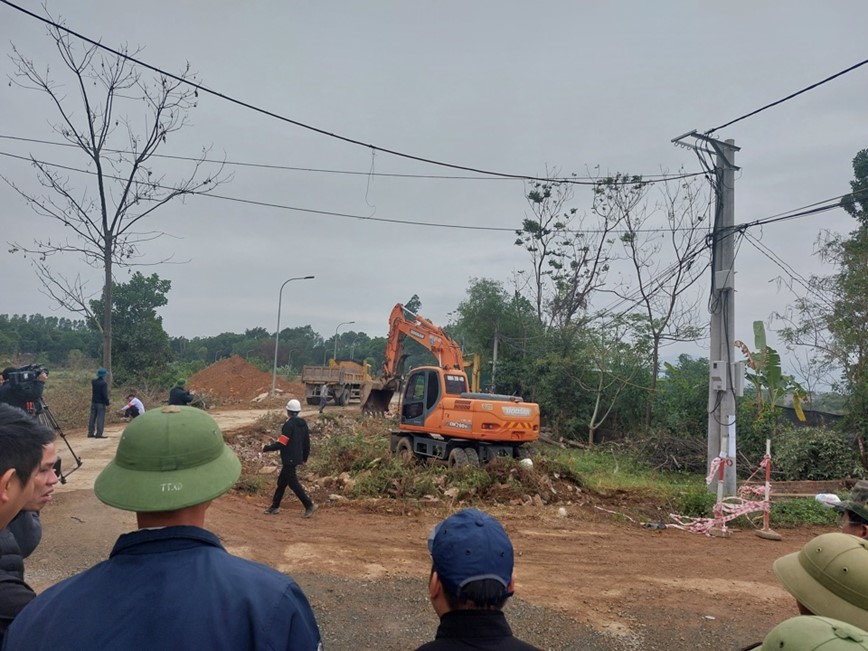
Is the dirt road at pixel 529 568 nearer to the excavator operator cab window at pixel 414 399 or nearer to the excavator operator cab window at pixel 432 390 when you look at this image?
the excavator operator cab window at pixel 432 390

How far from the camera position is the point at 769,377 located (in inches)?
619

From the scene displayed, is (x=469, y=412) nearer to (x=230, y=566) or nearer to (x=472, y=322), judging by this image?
(x=230, y=566)

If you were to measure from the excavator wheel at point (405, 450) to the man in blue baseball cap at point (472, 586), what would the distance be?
474 inches

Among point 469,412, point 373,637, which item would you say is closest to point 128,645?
point 373,637

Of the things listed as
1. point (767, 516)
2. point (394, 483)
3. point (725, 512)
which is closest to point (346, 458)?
point (394, 483)

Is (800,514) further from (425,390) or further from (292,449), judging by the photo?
(292,449)

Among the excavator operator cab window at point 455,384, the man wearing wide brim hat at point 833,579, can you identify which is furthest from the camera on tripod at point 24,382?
the man wearing wide brim hat at point 833,579

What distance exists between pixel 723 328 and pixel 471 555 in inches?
431

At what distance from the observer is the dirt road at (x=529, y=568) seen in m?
5.79

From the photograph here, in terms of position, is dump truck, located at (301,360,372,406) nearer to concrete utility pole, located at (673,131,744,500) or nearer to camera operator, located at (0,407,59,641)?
concrete utility pole, located at (673,131,744,500)

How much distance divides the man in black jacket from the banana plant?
49.9ft

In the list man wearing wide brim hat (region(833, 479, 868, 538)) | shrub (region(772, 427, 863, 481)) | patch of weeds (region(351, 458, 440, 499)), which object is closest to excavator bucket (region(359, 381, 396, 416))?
patch of weeds (region(351, 458, 440, 499))

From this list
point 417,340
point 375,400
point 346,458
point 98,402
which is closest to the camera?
point 346,458

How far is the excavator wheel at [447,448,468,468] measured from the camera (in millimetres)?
12766
